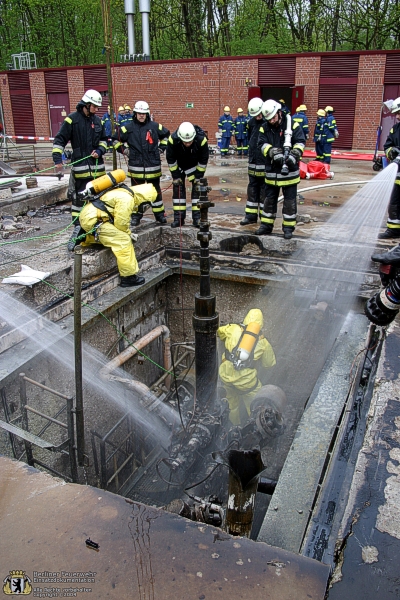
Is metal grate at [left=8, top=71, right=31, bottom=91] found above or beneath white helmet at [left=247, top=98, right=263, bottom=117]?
above

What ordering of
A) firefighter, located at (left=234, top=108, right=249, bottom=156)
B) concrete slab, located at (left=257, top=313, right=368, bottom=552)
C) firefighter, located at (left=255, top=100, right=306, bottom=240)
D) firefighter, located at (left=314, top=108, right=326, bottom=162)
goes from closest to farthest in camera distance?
concrete slab, located at (left=257, top=313, right=368, bottom=552) → firefighter, located at (left=255, top=100, right=306, bottom=240) → firefighter, located at (left=314, top=108, right=326, bottom=162) → firefighter, located at (left=234, top=108, right=249, bottom=156)

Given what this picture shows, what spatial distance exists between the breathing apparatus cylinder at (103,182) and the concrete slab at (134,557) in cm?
447

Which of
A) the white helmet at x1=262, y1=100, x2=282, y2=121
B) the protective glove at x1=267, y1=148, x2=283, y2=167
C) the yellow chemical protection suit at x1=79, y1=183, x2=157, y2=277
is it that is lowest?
the yellow chemical protection suit at x1=79, y1=183, x2=157, y2=277

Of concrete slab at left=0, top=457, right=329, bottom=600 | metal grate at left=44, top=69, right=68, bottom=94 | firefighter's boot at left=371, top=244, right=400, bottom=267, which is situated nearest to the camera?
concrete slab at left=0, top=457, right=329, bottom=600

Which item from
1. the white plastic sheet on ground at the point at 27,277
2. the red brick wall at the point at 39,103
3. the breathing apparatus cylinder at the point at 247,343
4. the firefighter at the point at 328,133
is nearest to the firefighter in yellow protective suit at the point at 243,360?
the breathing apparatus cylinder at the point at 247,343

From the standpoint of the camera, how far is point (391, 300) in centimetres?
336

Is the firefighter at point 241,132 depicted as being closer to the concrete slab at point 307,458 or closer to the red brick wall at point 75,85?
the red brick wall at point 75,85

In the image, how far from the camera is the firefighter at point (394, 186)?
6559 mm

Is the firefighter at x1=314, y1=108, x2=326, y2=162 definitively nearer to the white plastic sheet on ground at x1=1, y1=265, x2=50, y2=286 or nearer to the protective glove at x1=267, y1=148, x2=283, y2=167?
the protective glove at x1=267, y1=148, x2=283, y2=167

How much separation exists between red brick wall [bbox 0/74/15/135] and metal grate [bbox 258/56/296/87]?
1363 cm

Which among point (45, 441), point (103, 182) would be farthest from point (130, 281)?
point (45, 441)

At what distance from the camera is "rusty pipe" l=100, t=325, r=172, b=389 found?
5.90m

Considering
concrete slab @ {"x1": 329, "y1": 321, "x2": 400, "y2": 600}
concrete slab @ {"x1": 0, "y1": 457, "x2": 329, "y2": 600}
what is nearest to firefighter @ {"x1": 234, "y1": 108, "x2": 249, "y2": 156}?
concrete slab @ {"x1": 329, "y1": 321, "x2": 400, "y2": 600}

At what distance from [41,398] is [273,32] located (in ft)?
99.7
